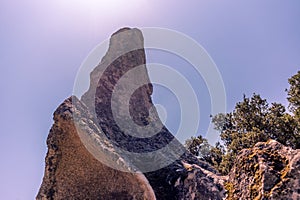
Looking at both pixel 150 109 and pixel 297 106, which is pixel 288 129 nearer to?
pixel 297 106

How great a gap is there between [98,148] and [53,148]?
1.59 meters

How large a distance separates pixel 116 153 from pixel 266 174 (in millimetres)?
5905

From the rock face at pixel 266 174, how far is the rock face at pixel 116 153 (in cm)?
491

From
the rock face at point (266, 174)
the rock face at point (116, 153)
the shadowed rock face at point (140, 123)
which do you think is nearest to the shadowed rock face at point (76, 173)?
the rock face at point (116, 153)

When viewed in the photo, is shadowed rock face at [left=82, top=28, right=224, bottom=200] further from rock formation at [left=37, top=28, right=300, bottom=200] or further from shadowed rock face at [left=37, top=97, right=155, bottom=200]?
shadowed rock face at [left=37, top=97, right=155, bottom=200]

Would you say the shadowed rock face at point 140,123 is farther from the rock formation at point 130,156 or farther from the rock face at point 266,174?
the rock face at point 266,174

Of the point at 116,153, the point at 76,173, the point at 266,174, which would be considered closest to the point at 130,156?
the point at 116,153

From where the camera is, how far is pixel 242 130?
19766mm

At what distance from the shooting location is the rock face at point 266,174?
362 cm

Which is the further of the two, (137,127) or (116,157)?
(137,127)

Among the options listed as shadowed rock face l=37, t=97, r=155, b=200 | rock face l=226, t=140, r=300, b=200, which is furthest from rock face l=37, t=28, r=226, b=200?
rock face l=226, t=140, r=300, b=200

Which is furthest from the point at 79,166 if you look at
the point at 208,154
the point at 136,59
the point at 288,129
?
the point at 208,154

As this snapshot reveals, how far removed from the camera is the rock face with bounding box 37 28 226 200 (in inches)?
353

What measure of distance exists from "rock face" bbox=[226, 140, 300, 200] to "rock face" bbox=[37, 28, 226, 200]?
4909mm
